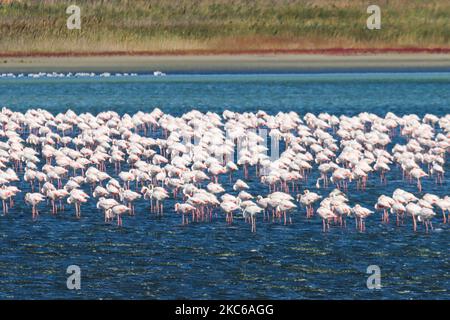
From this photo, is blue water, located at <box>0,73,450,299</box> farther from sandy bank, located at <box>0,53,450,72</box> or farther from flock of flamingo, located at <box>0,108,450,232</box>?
sandy bank, located at <box>0,53,450,72</box>

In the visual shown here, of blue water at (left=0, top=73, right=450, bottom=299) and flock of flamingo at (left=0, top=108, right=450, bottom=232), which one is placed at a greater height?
flock of flamingo at (left=0, top=108, right=450, bottom=232)

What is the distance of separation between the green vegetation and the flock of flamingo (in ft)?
92.9

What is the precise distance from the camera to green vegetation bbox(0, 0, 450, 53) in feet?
231

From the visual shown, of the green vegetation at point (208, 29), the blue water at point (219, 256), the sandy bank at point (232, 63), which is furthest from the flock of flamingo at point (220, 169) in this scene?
the green vegetation at point (208, 29)

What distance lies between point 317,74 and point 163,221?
131ft

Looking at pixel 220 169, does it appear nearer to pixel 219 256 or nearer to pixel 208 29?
pixel 219 256

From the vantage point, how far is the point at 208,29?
7206cm

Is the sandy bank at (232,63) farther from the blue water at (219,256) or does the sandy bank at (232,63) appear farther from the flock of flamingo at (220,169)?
the blue water at (219,256)

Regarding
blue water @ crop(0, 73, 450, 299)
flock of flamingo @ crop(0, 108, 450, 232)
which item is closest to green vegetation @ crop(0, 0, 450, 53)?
flock of flamingo @ crop(0, 108, 450, 232)

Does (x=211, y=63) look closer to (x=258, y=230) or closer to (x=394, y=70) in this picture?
(x=394, y=70)

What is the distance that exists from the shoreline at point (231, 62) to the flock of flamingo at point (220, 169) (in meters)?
23.7

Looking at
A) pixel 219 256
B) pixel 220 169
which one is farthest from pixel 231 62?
pixel 219 256

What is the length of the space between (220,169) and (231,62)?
35815 mm

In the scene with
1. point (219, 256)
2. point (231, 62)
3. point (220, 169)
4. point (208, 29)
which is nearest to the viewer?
point (219, 256)
